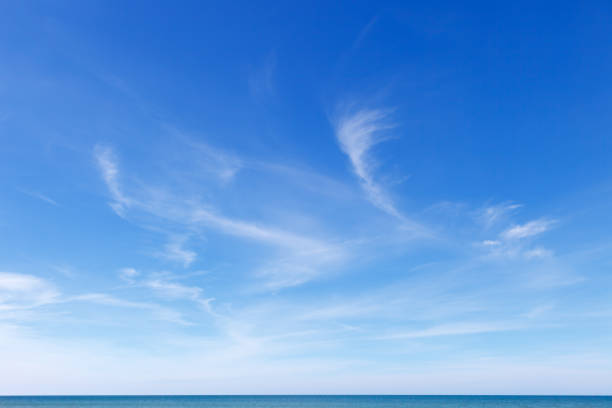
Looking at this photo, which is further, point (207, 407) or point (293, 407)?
point (207, 407)

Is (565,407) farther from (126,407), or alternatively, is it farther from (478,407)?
(126,407)

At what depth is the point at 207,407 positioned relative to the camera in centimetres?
13488

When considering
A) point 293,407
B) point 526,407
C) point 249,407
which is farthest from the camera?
point 249,407

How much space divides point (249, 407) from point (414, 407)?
138 ft

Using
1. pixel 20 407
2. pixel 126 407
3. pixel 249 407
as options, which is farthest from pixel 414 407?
pixel 20 407

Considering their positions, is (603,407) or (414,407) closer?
(603,407)

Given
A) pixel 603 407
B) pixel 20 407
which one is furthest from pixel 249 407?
pixel 603 407

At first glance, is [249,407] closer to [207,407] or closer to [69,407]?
[207,407]

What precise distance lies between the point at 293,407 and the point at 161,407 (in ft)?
117

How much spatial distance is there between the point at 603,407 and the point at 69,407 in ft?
408

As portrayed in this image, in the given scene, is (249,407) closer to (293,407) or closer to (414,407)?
(293,407)

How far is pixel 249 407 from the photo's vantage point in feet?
441

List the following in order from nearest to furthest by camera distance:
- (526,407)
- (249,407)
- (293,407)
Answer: (293,407)
(526,407)
(249,407)

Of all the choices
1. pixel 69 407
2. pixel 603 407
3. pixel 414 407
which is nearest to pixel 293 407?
pixel 414 407
